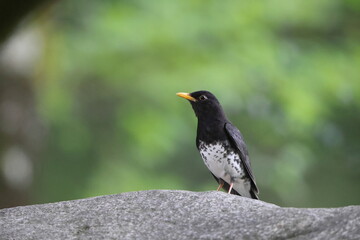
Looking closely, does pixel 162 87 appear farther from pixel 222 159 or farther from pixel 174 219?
pixel 174 219

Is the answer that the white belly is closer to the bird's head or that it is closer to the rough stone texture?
the bird's head

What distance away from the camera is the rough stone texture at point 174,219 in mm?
3689

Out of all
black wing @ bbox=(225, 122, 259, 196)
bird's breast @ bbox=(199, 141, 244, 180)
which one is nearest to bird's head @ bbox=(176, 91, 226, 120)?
black wing @ bbox=(225, 122, 259, 196)

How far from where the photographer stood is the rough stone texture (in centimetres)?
369

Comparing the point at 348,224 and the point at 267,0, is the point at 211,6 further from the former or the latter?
the point at 348,224

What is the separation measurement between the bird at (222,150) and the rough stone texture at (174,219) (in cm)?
155

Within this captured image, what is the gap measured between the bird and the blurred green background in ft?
6.22

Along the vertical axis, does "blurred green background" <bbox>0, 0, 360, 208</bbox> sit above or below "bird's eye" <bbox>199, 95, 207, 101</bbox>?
above

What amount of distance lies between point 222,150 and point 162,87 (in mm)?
2637

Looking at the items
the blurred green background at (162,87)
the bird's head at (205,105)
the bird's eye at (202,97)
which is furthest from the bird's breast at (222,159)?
the blurred green background at (162,87)

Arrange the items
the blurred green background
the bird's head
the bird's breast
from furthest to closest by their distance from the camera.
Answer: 1. the blurred green background
2. the bird's head
3. the bird's breast

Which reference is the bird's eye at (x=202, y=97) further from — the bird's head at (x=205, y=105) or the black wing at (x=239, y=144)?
the black wing at (x=239, y=144)

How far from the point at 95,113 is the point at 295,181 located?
2939 mm

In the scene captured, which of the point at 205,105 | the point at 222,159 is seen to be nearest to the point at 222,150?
the point at 222,159
